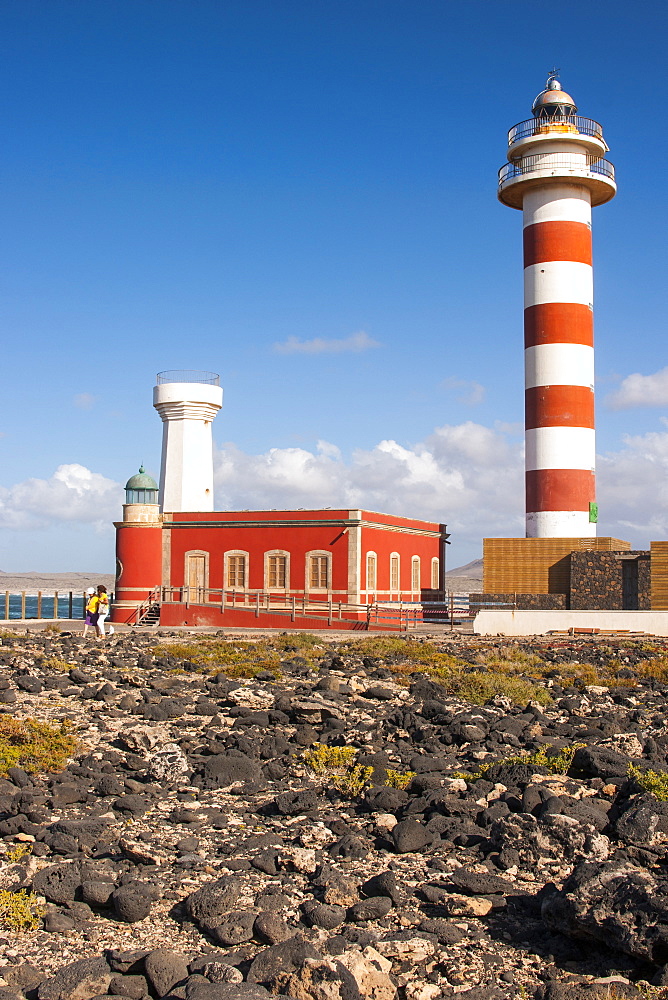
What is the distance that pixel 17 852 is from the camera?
24.3 feet

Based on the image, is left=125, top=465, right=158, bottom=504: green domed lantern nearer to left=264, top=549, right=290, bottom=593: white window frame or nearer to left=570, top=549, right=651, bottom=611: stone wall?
left=264, top=549, right=290, bottom=593: white window frame

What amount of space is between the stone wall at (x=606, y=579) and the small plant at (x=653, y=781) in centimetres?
1954

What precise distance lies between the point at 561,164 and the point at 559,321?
499cm

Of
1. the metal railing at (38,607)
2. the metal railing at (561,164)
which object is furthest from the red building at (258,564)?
the metal railing at (561,164)

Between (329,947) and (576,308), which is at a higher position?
(576,308)

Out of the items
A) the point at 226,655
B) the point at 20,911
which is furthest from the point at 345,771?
the point at 226,655

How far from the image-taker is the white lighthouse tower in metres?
35.2

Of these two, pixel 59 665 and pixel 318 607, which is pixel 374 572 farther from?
pixel 59 665

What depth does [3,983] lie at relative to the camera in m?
5.47

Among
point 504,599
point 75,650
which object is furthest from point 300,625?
point 75,650

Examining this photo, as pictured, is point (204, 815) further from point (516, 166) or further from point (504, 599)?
point (516, 166)

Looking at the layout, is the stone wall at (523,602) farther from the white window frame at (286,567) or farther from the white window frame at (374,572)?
the white window frame at (286,567)

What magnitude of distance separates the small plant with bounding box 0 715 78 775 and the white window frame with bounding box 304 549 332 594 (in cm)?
1894

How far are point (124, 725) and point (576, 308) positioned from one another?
70.8 feet
